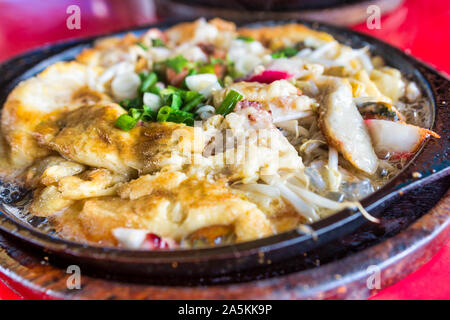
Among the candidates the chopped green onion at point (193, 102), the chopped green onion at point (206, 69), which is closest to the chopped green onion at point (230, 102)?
the chopped green onion at point (193, 102)

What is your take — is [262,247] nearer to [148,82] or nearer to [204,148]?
[204,148]

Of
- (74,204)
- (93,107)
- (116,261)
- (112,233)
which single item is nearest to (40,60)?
(93,107)

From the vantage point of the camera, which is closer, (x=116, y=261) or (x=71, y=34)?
(x=116, y=261)

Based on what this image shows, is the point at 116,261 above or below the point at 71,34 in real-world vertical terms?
below

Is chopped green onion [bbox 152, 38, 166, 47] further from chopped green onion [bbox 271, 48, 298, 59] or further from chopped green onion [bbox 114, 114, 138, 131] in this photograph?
chopped green onion [bbox 114, 114, 138, 131]

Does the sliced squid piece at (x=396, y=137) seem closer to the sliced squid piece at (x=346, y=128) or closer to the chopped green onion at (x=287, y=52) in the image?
the sliced squid piece at (x=346, y=128)
